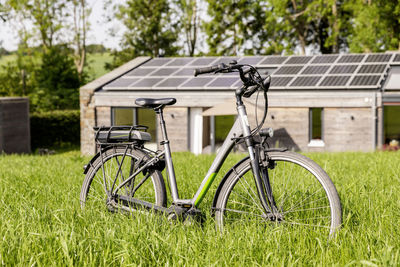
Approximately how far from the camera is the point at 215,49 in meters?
33.1

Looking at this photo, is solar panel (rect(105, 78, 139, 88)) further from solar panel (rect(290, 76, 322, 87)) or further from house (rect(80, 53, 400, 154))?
solar panel (rect(290, 76, 322, 87))

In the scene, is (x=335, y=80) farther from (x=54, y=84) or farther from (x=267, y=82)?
(x=54, y=84)

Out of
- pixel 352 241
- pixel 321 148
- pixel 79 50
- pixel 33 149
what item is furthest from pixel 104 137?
pixel 79 50

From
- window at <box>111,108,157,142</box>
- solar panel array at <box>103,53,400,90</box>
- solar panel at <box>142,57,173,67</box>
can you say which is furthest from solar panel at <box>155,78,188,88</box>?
solar panel at <box>142,57,173,67</box>

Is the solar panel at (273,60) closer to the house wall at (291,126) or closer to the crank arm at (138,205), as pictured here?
the house wall at (291,126)

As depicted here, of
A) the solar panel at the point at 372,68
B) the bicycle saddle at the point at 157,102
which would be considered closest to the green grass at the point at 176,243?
the bicycle saddle at the point at 157,102

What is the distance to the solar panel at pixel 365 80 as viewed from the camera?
711 inches

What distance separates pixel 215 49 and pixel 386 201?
1178 inches

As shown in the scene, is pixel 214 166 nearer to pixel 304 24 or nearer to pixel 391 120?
pixel 304 24

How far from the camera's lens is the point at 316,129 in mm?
34406

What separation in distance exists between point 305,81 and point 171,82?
5674 millimetres

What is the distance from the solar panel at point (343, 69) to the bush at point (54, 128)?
1580cm

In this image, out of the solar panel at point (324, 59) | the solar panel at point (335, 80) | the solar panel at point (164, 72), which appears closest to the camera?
the solar panel at point (335, 80)

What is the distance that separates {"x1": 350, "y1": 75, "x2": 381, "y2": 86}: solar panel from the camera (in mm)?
18047
